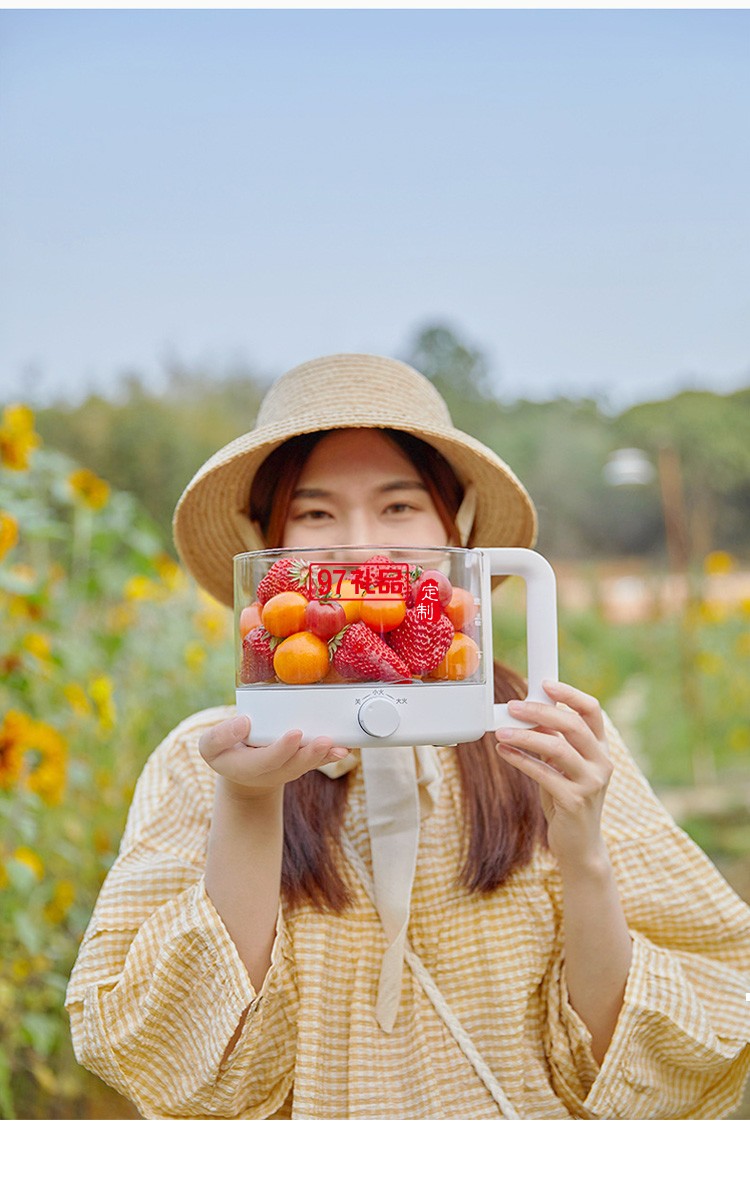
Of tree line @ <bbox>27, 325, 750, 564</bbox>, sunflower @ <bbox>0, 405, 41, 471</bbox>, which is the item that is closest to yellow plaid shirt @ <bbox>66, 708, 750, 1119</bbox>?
sunflower @ <bbox>0, 405, 41, 471</bbox>

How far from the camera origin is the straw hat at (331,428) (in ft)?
3.36

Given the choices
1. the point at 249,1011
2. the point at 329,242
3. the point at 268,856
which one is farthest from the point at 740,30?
the point at 249,1011

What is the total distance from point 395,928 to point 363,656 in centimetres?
39

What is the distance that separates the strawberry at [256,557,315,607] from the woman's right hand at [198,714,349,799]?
88 mm

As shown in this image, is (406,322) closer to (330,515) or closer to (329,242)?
(329,242)

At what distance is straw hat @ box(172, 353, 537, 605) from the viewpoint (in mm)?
1023

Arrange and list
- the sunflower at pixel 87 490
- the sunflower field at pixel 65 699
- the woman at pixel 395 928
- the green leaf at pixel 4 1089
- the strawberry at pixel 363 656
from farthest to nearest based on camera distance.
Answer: the sunflower at pixel 87 490, the sunflower field at pixel 65 699, the green leaf at pixel 4 1089, the woman at pixel 395 928, the strawberry at pixel 363 656

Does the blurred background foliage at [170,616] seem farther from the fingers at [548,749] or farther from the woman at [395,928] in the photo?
the fingers at [548,749]

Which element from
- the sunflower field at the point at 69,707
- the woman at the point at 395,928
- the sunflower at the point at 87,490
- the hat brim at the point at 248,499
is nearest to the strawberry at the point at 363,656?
the woman at the point at 395,928

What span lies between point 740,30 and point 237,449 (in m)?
0.90

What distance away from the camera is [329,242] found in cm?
196

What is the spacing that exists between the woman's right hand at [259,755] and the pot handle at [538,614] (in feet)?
0.51

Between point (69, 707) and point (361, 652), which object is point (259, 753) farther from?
point (69, 707)

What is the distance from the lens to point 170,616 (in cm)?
202
